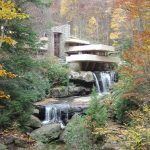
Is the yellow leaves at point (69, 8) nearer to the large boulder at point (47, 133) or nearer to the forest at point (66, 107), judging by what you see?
the forest at point (66, 107)

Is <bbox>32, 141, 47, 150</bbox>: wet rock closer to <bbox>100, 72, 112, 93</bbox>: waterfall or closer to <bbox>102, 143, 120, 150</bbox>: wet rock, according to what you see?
<bbox>102, 143, 120, 150</bbox>: wet rock

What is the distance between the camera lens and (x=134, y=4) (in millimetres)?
13016

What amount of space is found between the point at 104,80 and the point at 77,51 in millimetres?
4968

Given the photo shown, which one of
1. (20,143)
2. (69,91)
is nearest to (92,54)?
(69,91)

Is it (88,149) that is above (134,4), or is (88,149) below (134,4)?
below

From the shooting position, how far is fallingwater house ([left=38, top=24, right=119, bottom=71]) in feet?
87.0

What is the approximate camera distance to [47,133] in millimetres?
15773

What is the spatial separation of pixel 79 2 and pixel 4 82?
33883 millimetres

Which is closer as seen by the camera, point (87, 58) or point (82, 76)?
point (82, 76)

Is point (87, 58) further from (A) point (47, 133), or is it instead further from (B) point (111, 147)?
(B) point (111, 147)

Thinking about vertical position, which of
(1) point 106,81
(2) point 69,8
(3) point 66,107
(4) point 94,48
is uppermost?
(2) point 69,8

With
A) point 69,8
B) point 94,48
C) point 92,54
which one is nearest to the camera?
point 94,48

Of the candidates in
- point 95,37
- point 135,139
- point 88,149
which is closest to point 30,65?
point 88,149

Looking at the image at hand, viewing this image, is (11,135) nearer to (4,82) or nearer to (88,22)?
(4,82)
